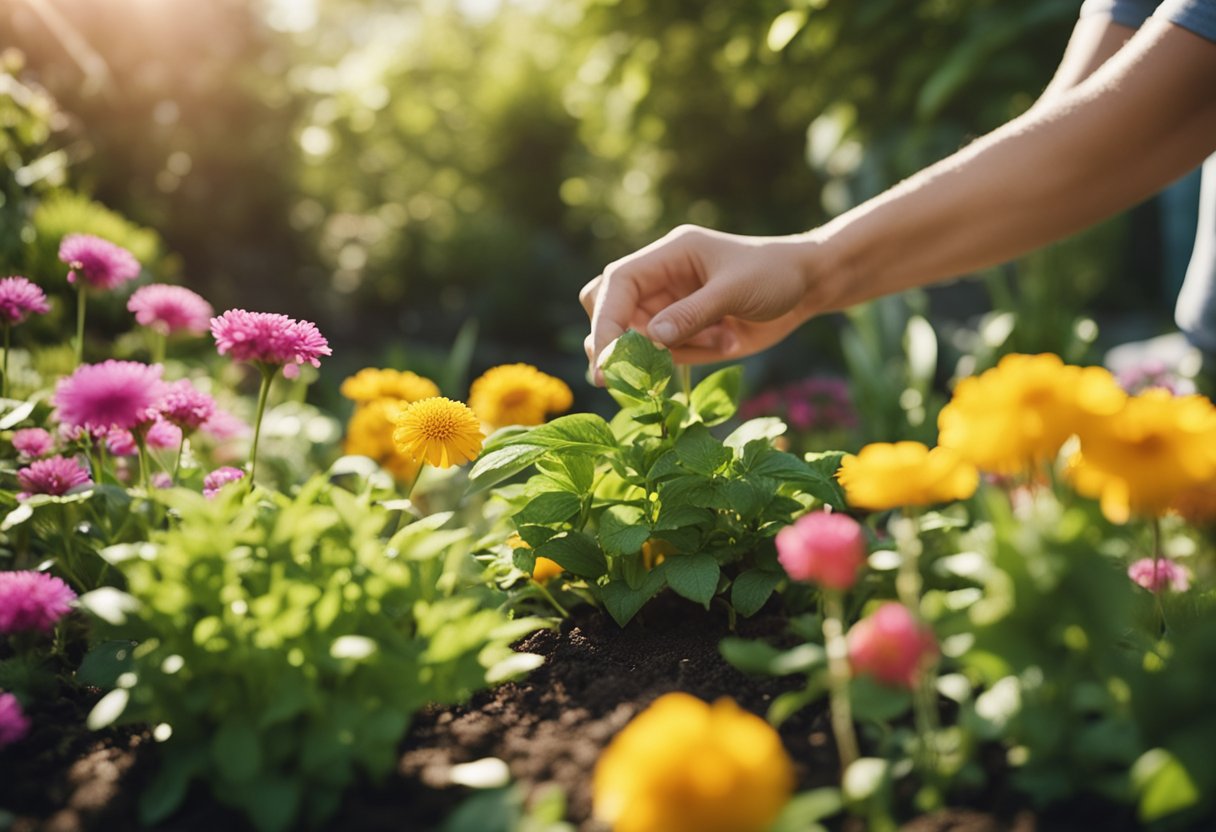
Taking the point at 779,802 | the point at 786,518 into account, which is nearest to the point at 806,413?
the point at 786,518

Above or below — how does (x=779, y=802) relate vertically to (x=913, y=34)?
below

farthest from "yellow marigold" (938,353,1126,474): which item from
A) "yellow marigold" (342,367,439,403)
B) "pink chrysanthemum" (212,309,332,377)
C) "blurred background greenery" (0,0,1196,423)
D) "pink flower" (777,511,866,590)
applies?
"blurred background greenery" (0,0,1196,423)

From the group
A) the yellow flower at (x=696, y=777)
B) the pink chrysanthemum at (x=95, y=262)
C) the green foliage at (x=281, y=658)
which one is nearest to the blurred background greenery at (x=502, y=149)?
the pink chrysanthemum at (x=95, y=262)

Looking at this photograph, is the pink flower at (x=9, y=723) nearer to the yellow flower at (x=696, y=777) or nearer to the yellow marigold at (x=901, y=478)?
the yellow flower at (x=696, y=777)

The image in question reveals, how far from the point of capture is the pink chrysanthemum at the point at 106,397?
3.88 ft

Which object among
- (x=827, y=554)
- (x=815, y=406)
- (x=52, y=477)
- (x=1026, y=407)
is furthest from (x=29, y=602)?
(x=815, y=406)

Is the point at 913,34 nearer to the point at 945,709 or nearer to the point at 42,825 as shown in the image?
the point at 945,709

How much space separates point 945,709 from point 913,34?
3.22 metres

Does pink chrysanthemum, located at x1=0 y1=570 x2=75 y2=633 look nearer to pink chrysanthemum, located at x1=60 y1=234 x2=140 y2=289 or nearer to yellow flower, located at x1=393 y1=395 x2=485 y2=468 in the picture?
yellow flower, located at x1=393 y1=395 x2=485 y2=468

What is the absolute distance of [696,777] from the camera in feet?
1.94

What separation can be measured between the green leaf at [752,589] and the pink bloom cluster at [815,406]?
1.99 meters

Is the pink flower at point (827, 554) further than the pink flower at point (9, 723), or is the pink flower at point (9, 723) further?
the pink flower at point (9, 723)

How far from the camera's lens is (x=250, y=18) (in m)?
5.87

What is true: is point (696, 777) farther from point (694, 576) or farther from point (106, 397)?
point (106, 397)
